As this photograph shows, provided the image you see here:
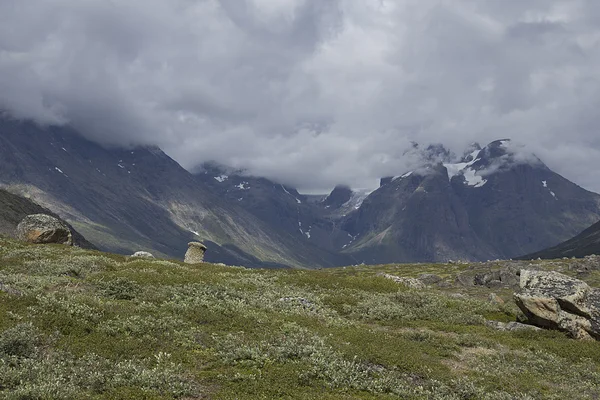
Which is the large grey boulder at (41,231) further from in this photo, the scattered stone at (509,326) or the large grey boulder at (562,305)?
the large grey boulder at (562,305)

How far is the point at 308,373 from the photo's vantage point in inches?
681

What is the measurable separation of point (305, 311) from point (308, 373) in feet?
37.3

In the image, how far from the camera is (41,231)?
2218 inches

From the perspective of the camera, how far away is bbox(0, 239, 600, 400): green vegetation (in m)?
15.6

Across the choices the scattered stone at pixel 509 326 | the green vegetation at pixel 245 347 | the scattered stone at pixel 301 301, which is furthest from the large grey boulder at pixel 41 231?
the scattered stone at pixel 509 326

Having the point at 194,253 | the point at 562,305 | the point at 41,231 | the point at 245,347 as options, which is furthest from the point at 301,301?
the point at 41,231

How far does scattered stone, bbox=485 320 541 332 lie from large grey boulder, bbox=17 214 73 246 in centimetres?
5319

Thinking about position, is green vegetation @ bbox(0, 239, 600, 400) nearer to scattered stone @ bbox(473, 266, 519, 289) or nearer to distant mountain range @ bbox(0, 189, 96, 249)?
scattered stone @ bbox(473, 266, 519, 289)

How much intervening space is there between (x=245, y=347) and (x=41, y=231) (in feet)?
160

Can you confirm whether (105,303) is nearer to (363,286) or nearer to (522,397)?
(522,397)

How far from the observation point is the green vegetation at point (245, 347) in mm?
15648

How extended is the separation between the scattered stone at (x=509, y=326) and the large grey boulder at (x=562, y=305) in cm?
100

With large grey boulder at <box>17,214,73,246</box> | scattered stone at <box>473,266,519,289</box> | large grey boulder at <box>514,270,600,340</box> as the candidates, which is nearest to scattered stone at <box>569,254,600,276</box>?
scattered stone at <box>473,266,519,289</box>

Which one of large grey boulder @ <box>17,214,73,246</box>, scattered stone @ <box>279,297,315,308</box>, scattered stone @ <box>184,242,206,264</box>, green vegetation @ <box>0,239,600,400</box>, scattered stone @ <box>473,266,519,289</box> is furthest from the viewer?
scattered stone @ <box>473,266,519,289</box>
